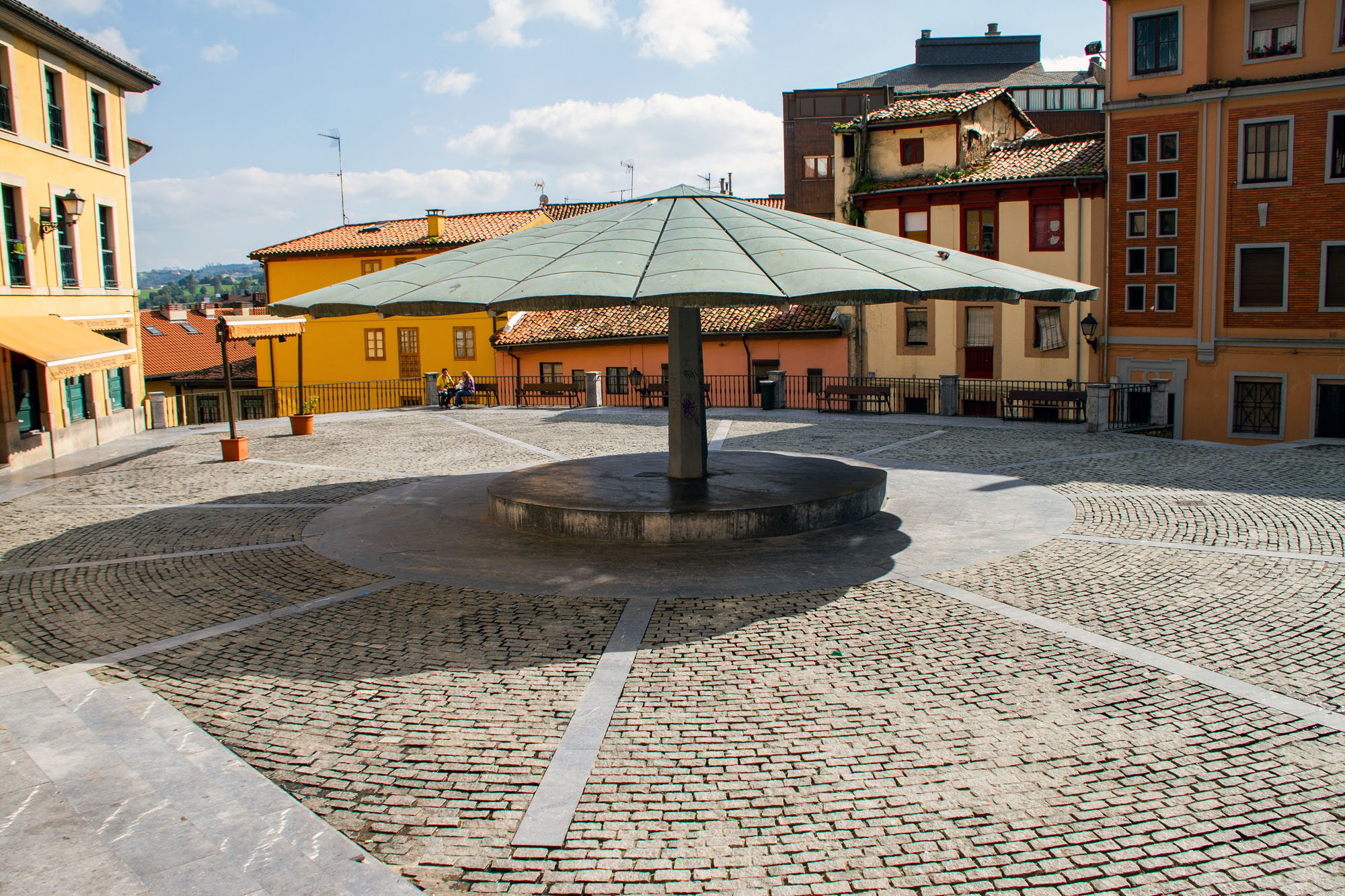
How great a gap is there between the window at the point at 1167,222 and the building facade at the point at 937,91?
740 inches

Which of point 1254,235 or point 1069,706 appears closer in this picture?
point 1069,706

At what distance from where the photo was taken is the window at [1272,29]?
27875 mm

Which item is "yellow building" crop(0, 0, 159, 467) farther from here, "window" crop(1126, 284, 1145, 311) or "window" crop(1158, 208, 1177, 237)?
"window" crop(1158, 208, 1177, 237)

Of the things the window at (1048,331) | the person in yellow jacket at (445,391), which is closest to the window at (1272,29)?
the window at (1048,331)

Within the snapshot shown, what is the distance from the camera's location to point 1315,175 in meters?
27.5

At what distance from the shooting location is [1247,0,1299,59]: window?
91.5ft

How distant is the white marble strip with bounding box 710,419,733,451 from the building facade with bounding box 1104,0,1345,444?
16208mm

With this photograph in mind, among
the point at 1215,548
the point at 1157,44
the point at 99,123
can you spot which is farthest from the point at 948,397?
the point at 99,123

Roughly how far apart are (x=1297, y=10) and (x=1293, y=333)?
31.6 ft

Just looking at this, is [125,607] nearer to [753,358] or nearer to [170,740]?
[170,740]

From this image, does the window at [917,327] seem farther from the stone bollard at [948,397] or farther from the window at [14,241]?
the window at [14,241]

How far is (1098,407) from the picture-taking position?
66.6ft

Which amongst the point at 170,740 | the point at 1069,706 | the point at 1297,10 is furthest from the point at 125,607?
the point at 1297,10

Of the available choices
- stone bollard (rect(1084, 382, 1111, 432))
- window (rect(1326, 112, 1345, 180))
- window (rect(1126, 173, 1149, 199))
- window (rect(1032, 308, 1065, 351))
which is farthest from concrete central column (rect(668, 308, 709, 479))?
window (rect(1326, 112, 1345, 180))
